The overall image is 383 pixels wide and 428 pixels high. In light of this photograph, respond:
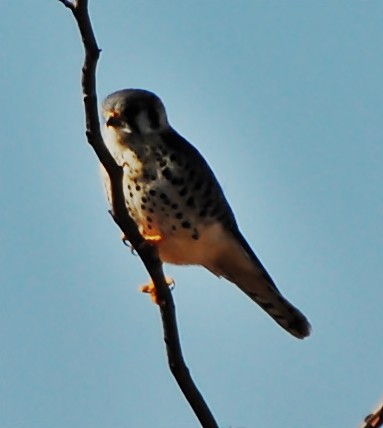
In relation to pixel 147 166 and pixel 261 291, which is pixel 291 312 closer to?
pixel 261 291

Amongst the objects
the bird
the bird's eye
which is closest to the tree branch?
the bird

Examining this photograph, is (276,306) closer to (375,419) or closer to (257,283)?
(257,283)

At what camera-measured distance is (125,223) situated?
12.6 ft

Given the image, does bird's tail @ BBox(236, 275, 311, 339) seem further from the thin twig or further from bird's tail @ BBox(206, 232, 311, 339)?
the thin twig

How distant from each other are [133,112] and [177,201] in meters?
0.54

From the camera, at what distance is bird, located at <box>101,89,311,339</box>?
5473 mm

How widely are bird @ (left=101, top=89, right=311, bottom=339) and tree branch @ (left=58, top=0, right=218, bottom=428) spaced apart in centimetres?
141

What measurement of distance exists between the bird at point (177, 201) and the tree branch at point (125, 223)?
141 cm

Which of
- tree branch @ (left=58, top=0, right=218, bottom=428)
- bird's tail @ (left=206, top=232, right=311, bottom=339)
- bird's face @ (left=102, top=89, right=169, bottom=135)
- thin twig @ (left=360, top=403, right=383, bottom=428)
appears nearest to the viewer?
thin twig @ (left=360, top=403, right=383, bottom=428)

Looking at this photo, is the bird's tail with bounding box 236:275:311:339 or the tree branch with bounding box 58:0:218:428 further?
the bird's tail with bounding box 236:275:311:339

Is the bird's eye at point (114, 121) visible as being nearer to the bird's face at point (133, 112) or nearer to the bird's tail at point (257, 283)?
the bird's face at point (133, 112)

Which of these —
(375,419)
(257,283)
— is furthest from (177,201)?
(375,419)

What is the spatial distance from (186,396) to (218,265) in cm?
254

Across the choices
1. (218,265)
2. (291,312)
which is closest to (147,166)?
(218,265)
